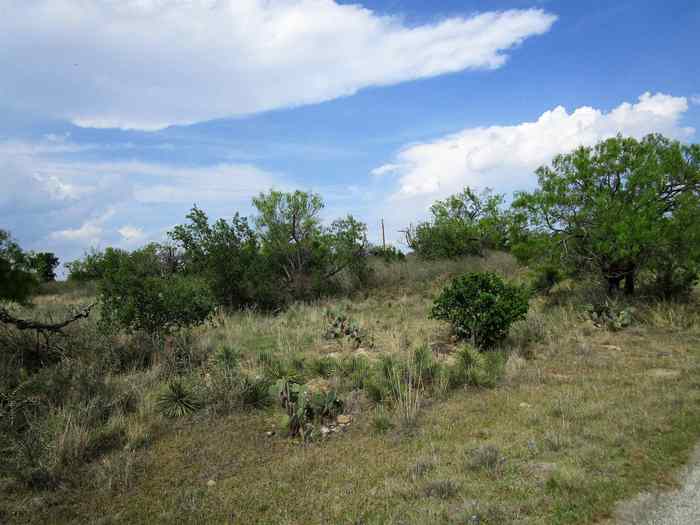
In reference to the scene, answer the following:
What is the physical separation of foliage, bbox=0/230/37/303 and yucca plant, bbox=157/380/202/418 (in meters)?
3.38

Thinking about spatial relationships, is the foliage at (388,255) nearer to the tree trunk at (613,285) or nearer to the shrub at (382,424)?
the tree trunk at (613,285)

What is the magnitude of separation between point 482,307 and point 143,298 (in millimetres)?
6592

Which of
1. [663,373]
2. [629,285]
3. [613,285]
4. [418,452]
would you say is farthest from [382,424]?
[629,285]

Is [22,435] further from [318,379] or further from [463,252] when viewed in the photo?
[463,252]

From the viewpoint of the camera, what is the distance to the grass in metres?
3.94

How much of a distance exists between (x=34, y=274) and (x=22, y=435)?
3.90 meters

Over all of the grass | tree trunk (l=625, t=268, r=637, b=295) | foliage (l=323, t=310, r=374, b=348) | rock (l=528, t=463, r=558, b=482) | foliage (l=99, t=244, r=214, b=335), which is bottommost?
rock (l=528, t=463, r=558, b=482)

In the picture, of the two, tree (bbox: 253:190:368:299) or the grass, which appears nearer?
the grass

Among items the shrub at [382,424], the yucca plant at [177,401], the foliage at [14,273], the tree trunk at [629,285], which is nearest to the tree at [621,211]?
the tree trunk at [629,285]

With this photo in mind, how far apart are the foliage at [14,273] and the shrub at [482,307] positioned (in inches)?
299

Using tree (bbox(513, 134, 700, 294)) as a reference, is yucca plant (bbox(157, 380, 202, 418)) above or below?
below

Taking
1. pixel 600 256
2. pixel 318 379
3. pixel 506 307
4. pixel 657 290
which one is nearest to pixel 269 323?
pixel 318 379

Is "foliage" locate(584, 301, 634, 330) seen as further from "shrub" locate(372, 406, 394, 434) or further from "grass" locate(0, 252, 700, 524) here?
"shrub" locate(372, 406, 394, 434)

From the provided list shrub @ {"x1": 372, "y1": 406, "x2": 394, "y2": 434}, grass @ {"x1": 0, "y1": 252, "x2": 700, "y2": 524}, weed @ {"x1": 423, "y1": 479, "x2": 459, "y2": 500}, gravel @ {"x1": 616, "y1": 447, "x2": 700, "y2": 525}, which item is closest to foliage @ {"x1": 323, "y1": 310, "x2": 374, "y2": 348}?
grass @ {"x1": 0, "y1": 252, "x2": 700, "y2": 524}
